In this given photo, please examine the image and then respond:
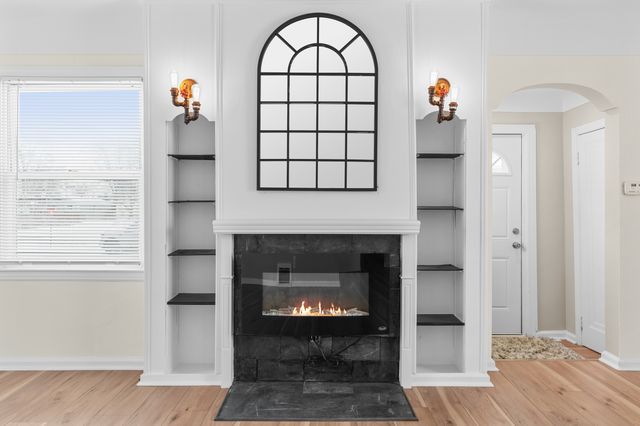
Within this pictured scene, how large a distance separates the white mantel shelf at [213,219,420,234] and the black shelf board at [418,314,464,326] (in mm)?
669

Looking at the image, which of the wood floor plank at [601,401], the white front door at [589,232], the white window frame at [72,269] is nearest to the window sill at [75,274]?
the white window frame at [72,269]

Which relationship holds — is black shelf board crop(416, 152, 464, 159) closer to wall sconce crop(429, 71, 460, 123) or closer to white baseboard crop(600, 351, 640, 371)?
wall sconce crop(429, 71, 460, 123)

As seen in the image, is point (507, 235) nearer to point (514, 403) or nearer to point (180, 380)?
point (514, 403)

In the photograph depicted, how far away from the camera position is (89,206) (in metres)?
3.58

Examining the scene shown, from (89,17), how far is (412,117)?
262cm

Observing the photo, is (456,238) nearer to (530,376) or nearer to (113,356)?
(530,376)

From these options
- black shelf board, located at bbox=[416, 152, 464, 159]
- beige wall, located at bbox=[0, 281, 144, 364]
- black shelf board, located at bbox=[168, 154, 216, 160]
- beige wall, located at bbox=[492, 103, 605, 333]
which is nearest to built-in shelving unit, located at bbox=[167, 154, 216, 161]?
black shelf board, located at bbox=[168, 154, 216, 160]

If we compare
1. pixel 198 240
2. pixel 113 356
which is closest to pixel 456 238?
pixel 198 240

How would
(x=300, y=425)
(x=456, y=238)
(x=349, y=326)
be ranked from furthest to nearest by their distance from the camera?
(x=456, y=238) < (x=349, y=326) < (x=300, y=425)

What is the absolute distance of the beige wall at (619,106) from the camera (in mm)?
3479

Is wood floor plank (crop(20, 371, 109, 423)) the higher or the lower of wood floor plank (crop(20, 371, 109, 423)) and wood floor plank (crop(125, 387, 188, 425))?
the higher

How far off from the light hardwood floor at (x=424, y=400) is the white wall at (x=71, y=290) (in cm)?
18

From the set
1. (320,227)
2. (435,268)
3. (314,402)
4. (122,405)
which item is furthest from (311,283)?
(122,405)

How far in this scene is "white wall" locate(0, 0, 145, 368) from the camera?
348 cm
